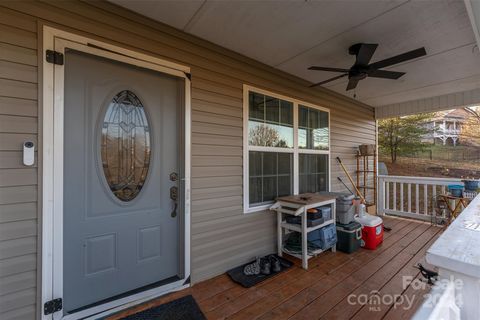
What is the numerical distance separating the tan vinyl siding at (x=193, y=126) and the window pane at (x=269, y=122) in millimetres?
188

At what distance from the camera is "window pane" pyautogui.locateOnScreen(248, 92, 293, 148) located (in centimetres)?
296

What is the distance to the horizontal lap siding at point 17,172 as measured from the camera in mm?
1520

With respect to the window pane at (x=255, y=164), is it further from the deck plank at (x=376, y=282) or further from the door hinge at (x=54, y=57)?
the door hinge at (x=54, y=57)

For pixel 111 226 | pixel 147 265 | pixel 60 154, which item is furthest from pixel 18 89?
pixel 147 265

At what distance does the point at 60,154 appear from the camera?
5.54ft

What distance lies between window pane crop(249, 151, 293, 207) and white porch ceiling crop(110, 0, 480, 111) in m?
1.28

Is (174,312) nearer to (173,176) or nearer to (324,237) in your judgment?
(173,176)

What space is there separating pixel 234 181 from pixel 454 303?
2.20 metres

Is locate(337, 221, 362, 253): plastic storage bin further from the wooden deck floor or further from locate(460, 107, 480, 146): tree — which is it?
locate(460, 107, 480, 146): tree

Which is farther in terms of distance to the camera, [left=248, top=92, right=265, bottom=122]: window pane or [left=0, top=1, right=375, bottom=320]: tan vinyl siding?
[left=248, top=92, right=265, bottom=122]: window pane

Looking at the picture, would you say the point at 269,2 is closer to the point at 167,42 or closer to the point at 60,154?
the point at 167,42

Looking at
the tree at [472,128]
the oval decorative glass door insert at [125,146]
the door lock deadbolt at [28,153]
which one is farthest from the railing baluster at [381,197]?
the tree at [472,128]

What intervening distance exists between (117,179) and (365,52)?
8.79 feet

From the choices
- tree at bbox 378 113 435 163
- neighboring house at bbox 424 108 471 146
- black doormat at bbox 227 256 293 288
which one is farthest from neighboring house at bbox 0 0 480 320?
neighboring house at bbox 424 108 471 146
